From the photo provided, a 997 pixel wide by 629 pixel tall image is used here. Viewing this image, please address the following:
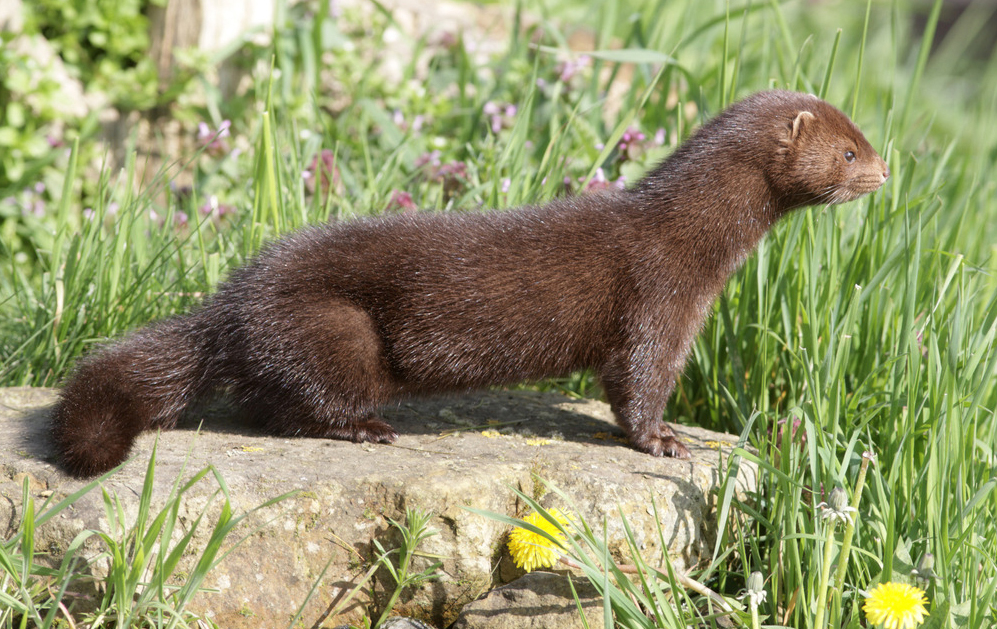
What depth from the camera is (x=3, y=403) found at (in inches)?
139

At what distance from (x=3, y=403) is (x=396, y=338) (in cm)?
153

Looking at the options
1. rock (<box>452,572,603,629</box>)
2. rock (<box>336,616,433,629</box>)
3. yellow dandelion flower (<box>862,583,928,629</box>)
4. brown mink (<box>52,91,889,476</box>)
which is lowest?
rock (<box>336,616,433,629</box>)

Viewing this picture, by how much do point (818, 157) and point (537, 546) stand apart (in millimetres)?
1795

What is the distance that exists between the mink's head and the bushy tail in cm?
220

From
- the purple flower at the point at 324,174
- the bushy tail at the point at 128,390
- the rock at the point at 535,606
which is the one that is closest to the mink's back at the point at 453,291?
the bushy tail at the point at 128,390

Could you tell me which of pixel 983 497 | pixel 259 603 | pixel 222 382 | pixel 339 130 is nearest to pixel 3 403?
pixel 222 382

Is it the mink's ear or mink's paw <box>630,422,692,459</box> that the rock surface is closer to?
mink's paw <box>630,422,692,459</box>

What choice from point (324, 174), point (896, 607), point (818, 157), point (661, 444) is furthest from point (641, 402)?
point (324, 174)

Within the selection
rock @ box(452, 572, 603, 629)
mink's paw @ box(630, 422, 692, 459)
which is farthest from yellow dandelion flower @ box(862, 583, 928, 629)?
mink's paw @ box(630, 422, 692, 459)

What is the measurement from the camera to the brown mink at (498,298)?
3219 mm

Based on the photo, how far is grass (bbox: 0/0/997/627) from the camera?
9.06 feet

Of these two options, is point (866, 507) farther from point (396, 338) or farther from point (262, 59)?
point (262, 59)

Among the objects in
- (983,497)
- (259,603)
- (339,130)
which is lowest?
(259,603)

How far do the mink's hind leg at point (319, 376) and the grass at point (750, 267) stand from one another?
36.2 inches
